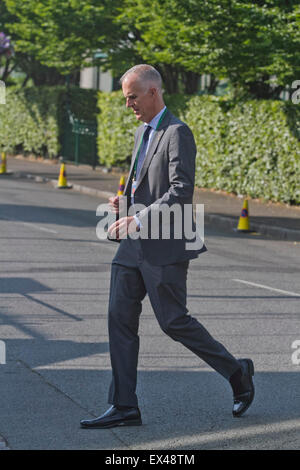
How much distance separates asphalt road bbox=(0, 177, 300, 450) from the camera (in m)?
5.08

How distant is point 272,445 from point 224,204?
50.9 ft

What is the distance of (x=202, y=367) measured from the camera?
21.9 ft

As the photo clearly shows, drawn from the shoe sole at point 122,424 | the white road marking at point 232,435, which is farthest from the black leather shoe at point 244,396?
the shoe sole at point 122,424

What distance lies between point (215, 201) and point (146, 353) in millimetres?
13964

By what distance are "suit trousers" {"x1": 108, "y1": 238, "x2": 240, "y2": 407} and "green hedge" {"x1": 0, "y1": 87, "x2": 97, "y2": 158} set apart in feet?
90.3

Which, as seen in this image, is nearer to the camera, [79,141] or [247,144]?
[247,144]

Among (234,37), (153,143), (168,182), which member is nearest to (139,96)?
(153,143)

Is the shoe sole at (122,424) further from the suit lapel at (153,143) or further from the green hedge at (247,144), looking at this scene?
the green hedge at (247,144)

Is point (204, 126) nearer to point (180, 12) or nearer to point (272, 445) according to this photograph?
point (180, 12)

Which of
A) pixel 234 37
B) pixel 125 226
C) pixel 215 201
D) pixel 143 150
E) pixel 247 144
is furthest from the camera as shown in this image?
pixel 247 144

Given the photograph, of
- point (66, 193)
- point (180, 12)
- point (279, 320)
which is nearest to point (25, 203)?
point (66, 193)

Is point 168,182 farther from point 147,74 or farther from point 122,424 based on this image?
point 122,424

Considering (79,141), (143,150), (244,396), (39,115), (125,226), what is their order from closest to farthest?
(125,226), (143,150), (244,396), (79,141), (39,115)

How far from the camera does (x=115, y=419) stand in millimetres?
5168
